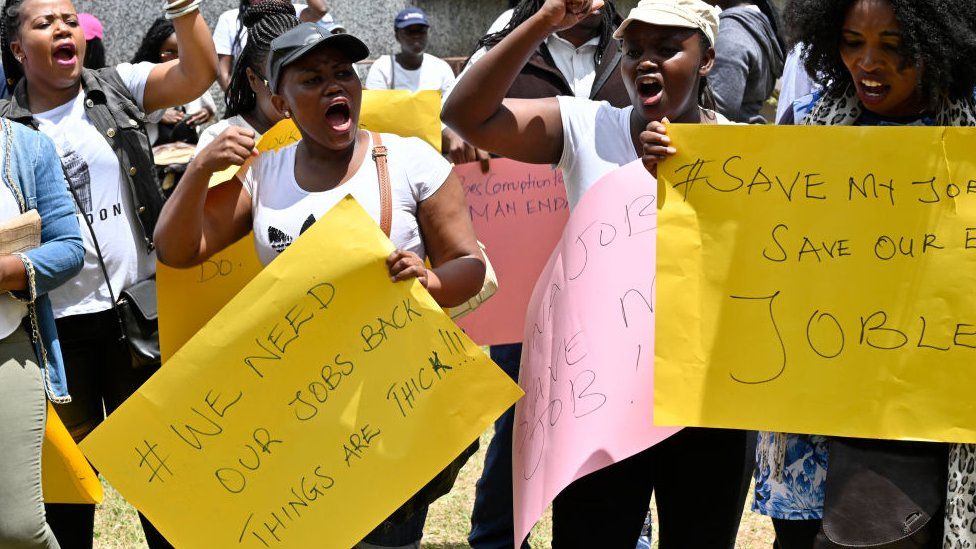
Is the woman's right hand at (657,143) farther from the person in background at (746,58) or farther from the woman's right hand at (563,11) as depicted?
the person in background at (746,58)

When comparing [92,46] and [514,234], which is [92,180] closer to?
[514,234]

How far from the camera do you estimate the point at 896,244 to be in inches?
107

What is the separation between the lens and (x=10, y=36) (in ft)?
13.6

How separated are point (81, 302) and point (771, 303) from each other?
7.44 feet

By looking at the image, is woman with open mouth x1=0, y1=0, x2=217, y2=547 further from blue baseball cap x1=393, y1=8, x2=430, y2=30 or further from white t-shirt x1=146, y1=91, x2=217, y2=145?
blue baseball cap x1=393, y1=8, x2=430, y2=30

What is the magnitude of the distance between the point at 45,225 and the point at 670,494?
1872 mm

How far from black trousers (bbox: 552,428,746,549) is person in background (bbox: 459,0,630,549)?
1.44 m

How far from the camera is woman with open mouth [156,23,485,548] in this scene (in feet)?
10.3

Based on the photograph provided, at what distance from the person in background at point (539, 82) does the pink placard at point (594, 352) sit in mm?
1178

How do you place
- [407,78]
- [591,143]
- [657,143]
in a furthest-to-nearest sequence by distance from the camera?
[407,78] < [591,143] < [657,143]

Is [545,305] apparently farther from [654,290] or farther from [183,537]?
[183,537]

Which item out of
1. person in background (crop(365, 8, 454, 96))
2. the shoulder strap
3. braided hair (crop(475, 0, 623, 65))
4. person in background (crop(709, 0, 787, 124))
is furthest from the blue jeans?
person in background (crop(365, 8, 454, 96))

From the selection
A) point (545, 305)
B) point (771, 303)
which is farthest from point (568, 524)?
point (771, 303)

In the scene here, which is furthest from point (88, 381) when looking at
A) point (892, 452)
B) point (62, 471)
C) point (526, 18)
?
point (892, 452)
